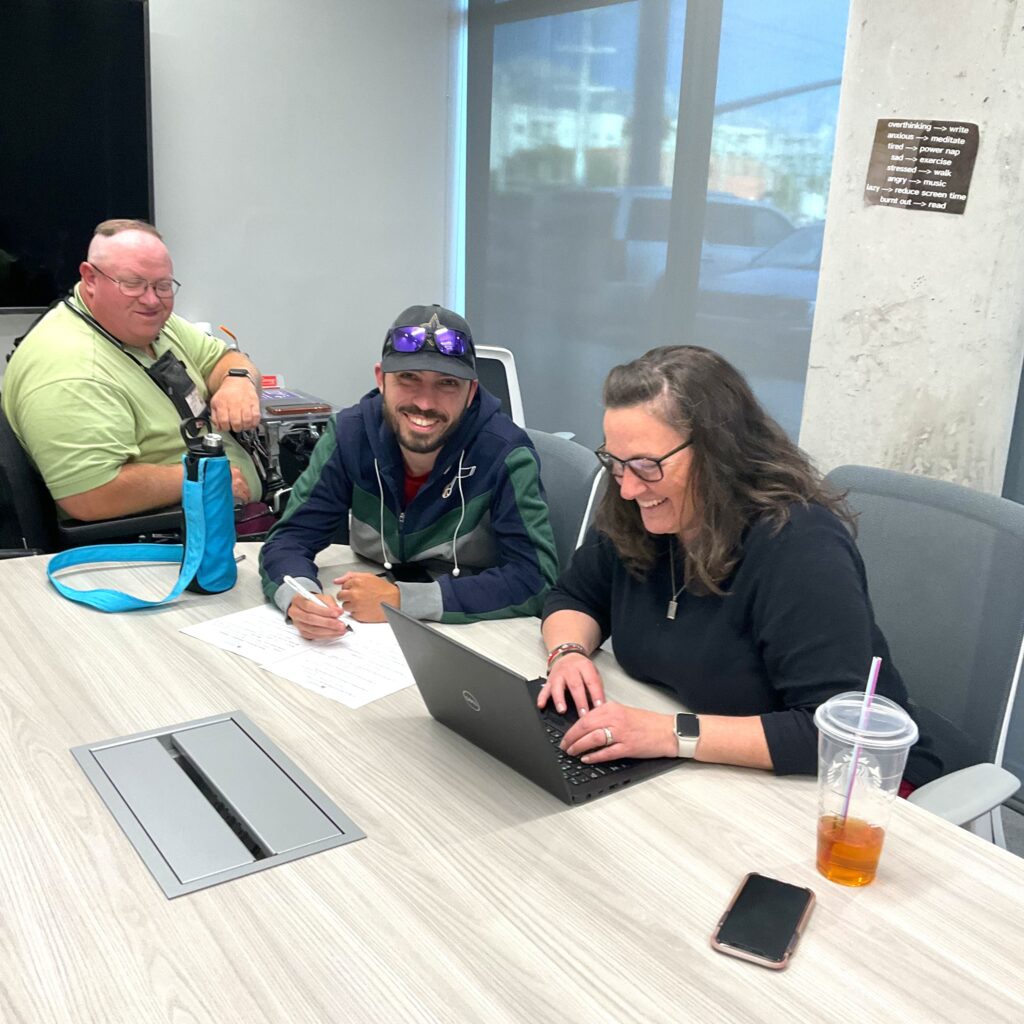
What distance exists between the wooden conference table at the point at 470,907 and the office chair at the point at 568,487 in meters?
0.78

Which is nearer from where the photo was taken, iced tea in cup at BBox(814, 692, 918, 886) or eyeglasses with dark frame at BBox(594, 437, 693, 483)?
iced tea in cup at BBox(814, 692, 918, 886)

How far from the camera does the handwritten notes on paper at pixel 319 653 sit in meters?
1.56

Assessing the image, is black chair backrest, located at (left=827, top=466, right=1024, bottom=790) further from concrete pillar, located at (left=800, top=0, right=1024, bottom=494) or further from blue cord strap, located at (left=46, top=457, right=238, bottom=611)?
blue cord strap, located at (left=46, top=457, right=238, bottom=611)

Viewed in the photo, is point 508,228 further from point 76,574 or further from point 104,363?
point 76,574

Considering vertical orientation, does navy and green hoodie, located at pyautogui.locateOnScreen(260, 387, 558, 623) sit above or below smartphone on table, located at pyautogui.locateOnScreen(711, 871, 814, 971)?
above

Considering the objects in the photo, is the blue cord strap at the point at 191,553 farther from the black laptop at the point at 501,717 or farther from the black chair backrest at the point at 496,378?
the black chair backrest at the point at 496,378

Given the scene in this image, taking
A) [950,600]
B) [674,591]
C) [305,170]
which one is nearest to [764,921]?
[674,591]

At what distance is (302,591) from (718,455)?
0.75 metres

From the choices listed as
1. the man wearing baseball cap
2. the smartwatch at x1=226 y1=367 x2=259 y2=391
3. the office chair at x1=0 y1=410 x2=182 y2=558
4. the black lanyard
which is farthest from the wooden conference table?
the smartwatch at x1=226 y1=367 x2=259 y2=391

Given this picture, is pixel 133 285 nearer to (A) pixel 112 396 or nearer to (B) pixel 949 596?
(A) pixel 112 396

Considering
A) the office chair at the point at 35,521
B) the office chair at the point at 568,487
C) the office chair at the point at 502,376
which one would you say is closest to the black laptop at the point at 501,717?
the office chair at the point at 568,487

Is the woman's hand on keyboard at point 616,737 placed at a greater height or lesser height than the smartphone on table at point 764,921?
greater

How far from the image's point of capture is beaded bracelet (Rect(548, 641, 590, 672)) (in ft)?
5.37

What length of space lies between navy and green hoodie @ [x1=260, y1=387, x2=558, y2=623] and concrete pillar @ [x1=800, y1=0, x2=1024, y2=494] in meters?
0.79
